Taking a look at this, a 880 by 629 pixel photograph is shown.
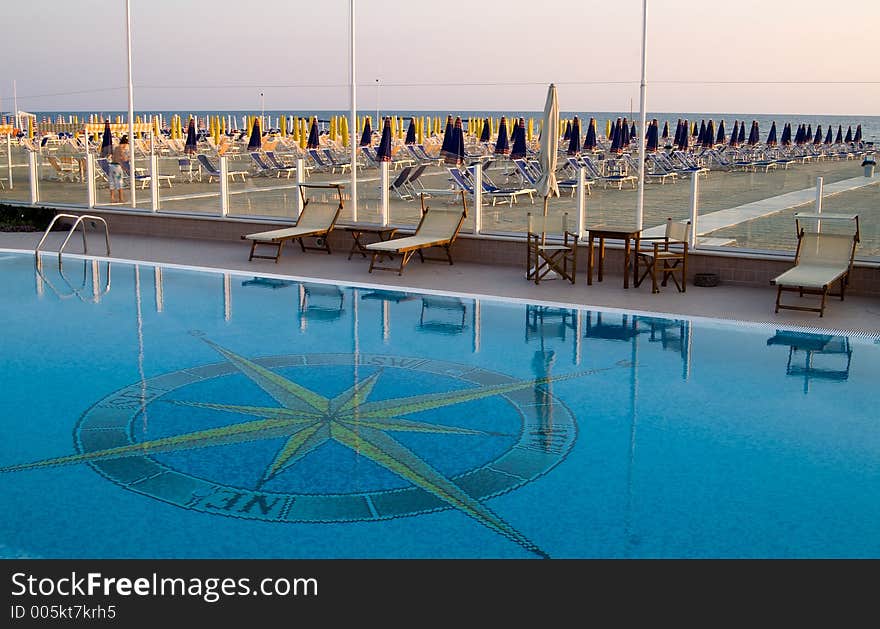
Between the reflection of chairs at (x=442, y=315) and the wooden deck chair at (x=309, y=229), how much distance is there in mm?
2627

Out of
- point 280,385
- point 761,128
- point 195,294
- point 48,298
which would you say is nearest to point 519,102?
point 195,294

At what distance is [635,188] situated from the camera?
35.6 ft

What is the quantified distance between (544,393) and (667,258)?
3.71 meters

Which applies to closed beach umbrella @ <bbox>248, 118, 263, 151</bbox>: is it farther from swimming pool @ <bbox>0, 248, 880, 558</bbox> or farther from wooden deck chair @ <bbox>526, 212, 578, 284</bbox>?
swimming pool @ <bbox>0, 248, 880, 558</bbox>

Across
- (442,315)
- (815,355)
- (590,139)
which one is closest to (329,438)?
(442,315)

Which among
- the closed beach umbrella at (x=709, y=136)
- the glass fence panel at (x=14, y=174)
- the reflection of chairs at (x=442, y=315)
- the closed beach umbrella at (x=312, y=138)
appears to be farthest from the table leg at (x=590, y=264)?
the closed beach umbrella at (x=312, y=138)

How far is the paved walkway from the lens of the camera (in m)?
9.68

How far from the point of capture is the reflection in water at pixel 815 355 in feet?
23.2

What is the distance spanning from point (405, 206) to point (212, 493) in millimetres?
7549

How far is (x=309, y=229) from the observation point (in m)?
11.9

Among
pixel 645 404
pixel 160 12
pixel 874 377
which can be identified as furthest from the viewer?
pixel 160 12

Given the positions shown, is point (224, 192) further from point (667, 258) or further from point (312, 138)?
point (312, 138)
